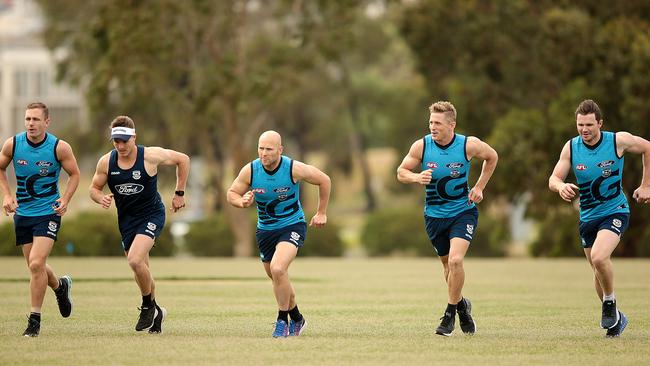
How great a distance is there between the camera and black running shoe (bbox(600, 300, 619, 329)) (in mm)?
14266

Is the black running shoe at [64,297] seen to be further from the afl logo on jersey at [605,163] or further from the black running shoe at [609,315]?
the afl logo on jersey at [605,163]

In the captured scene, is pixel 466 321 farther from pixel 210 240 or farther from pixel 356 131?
pixel 356 131

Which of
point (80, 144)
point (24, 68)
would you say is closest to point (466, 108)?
Result: point (80, 144)

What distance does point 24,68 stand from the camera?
89.7 meters

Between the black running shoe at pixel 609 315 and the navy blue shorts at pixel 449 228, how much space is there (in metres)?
1.73

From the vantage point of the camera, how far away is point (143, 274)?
1460 centimetres

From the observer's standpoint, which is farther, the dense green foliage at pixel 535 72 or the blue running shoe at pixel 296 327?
the dense green foliage at pixel 535 72

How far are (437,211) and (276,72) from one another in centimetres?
3267

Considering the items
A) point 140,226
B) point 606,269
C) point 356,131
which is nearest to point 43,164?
point 140,226

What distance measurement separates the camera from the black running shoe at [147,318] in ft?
48.4

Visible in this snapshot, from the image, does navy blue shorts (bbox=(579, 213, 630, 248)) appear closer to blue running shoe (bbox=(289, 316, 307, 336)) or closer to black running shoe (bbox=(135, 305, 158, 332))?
blue running shoe (bbox=(289, 316, 307, 336))

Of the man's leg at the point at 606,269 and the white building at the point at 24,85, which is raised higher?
the white building at the point at 24,85

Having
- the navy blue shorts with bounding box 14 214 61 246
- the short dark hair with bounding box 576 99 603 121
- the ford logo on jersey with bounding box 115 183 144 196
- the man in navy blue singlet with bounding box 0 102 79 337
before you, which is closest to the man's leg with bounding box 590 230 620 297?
the short dark hair with bounding box 576 99 603 121

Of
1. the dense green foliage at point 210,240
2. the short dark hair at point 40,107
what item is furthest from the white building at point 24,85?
the short dark hair at point 40,107
